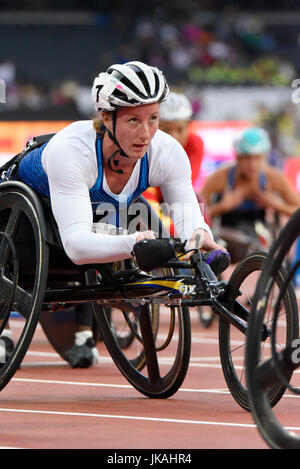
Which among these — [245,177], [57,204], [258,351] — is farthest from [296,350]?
[245,177]

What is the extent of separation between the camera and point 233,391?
4574 millimetres

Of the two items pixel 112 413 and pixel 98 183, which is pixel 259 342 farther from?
pixel 98 183

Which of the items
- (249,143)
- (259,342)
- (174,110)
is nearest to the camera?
(259,342)

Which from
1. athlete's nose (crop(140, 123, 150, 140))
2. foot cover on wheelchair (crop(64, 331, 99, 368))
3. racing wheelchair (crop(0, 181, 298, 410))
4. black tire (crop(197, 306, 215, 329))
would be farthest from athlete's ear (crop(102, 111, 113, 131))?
black tire (crop(197, 306, 215, 329))

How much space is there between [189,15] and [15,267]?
883 inches

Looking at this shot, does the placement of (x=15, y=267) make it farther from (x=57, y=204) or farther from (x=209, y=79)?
(x=209, y=79)

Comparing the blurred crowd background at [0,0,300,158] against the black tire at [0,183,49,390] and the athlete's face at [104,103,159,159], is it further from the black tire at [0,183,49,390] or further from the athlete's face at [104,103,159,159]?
the athlete's face at [104,103,159,159]

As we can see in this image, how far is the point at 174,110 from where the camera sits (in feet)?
25.6

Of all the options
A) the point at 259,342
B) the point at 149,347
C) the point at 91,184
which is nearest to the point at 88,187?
the point at 91,184

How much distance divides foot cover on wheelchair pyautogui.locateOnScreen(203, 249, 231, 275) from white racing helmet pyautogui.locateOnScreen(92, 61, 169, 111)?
718 millimetres

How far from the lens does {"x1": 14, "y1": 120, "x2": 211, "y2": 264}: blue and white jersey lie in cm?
446

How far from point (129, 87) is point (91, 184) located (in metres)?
0.48

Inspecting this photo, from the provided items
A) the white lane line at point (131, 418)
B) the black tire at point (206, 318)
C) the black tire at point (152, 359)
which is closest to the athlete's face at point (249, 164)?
the black tire at point (206, 318)

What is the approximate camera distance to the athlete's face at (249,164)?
9.73 metres
